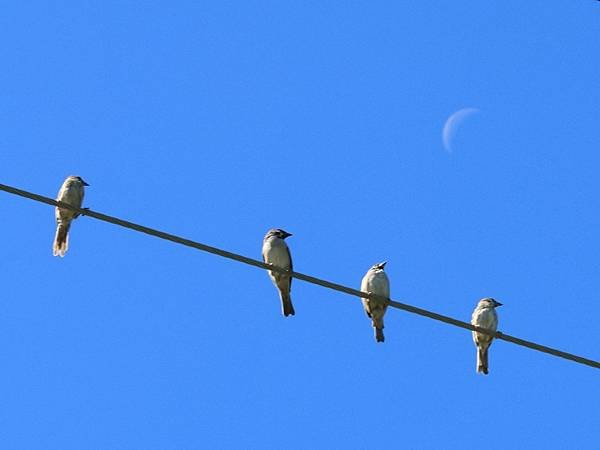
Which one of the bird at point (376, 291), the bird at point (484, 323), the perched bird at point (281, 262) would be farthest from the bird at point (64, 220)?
the bird at point (484, 323)

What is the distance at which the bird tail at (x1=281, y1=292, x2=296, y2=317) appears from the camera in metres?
16.7

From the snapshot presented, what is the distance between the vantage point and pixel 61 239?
17125mm

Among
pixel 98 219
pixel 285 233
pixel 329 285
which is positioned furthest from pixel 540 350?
pixel 285 233

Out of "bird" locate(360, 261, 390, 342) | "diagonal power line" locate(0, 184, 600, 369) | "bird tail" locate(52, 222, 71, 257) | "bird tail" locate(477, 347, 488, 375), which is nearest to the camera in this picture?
"diagonal power line" locate(0, 184, 600, 369)

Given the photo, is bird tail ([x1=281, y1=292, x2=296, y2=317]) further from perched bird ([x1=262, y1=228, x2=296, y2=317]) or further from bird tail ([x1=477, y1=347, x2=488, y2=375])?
bird tail ([x1=477, y1=347, x2=488, y2=375])

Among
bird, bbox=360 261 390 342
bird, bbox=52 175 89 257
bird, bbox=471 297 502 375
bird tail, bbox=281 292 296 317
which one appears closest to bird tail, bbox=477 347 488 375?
bird, bbox=471 297 502 375

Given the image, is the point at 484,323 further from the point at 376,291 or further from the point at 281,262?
the point at 281,262

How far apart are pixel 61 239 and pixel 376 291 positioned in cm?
424

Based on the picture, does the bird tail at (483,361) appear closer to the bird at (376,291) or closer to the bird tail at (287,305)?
the bird at (376,291)

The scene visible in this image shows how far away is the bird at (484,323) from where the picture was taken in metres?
16.8

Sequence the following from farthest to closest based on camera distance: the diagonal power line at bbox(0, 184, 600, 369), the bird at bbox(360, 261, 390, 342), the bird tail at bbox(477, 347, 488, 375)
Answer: the bird tail at bbox(477, 347, 488, 375) → the bird at bbox(360, 261, 390, 342) → the diagonal power line at bbox(0, 184, 600, 369)

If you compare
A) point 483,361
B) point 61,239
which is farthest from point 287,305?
point 61,239

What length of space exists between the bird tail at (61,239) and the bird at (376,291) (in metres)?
3.98

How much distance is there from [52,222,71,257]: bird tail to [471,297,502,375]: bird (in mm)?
5556
